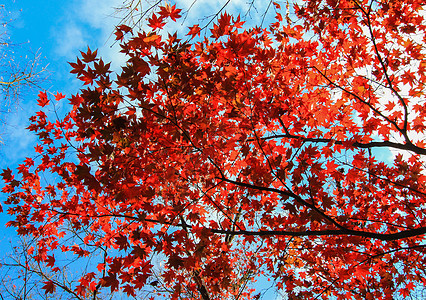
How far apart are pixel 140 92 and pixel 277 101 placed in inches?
99.7

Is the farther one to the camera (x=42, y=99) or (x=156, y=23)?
(x=42, y=99)

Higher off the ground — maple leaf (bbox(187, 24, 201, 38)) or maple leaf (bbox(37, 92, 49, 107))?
maple leaf (bbox(37, 92, 49, 107))

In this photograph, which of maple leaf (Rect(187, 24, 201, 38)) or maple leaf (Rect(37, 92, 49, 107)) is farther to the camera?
maple leaf (Rect(37, 92, 49, 107))

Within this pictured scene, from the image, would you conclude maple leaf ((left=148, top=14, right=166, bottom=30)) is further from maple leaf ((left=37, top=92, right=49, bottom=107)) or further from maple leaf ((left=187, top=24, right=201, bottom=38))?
maple leaf ((left=37, top=92, right=49, bottom=107))

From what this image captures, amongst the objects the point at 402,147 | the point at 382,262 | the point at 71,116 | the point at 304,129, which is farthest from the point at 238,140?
the point at 382,262

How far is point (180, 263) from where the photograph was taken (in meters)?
3.10

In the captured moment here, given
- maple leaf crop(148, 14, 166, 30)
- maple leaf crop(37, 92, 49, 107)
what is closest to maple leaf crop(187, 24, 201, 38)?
maple leaf crop(148, 14, 166, 30)

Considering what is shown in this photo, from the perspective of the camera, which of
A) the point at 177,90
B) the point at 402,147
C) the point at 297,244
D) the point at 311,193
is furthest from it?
the point at 297,244

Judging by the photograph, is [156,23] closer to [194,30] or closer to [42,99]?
[194,30]

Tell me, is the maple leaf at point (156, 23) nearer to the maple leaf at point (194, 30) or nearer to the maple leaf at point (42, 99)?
the maple leaf at point (194, 30)

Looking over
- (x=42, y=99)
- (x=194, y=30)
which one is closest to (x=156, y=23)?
(x=194, y=30)

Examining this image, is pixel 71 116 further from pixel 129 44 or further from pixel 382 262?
pixel 382 262

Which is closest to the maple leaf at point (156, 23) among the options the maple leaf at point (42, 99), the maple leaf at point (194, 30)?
the maple leaf at point (194, 30)

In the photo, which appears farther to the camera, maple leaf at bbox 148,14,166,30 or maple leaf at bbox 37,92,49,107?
maple leaf at bbox 37,92,49,107
